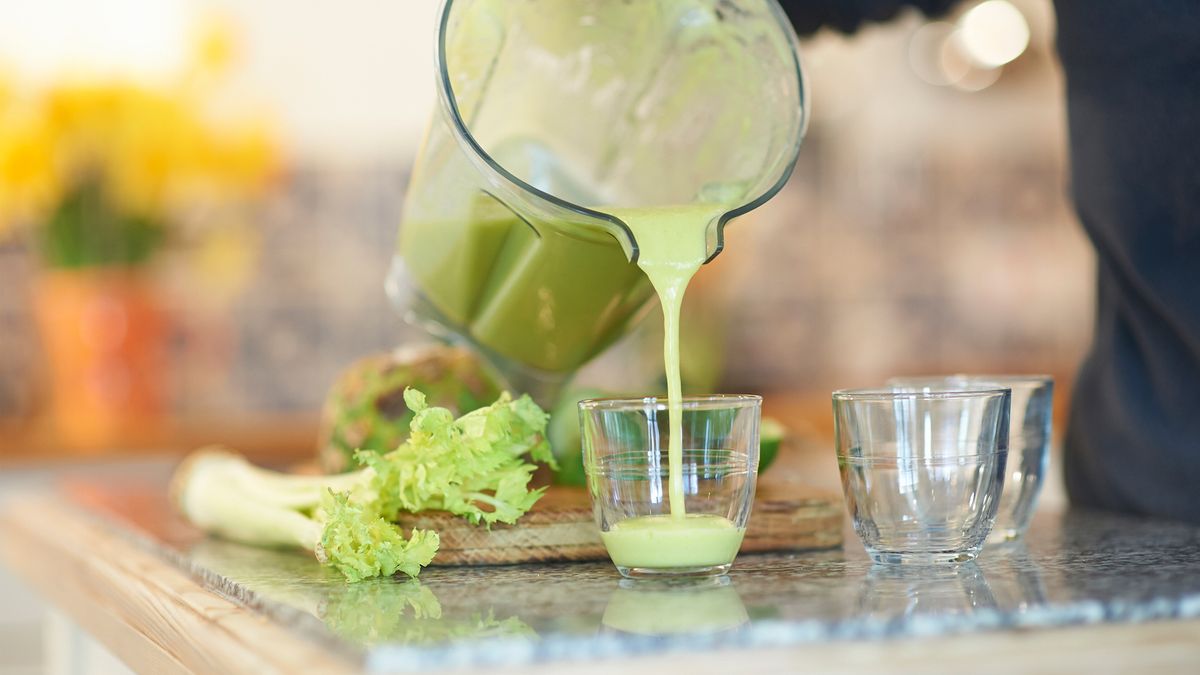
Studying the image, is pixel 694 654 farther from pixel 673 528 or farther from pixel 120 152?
pixel 120 152

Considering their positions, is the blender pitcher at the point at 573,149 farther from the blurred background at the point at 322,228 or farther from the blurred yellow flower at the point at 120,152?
the blurred yellow flower at the point at 120,152

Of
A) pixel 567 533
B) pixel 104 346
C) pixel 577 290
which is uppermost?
pixel 577 290

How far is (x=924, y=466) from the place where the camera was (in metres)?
0.76

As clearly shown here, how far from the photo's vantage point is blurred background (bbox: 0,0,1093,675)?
2.46 metres

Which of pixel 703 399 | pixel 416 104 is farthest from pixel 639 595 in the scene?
pixel 416 104

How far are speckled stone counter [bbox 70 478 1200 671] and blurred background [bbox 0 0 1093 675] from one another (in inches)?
24.2

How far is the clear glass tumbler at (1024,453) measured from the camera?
88 cm

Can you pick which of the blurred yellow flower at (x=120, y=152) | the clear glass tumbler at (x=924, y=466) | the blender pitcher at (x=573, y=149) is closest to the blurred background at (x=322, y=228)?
the blurred yellow flower at (x=120, y=152)

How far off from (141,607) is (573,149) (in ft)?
1.49

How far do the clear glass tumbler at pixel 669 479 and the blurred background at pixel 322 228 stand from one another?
58 cm

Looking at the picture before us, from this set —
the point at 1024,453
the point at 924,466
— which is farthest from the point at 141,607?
the point at 1024,453

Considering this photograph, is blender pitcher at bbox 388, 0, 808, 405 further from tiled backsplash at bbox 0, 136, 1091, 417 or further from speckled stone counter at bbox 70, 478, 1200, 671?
tiled backsplash at bbox 0, 136, 1091, 417

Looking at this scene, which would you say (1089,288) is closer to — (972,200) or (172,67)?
(972,200)

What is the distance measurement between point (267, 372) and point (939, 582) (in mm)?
2483
